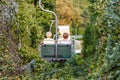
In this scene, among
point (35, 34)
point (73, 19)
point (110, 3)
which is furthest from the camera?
point (73, 19)

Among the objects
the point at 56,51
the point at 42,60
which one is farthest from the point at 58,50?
the point at 42,60

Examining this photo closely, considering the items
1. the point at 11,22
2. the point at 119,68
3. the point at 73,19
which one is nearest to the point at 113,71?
the point at 119,68

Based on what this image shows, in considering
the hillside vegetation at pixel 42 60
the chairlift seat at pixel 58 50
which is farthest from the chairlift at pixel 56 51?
the hillside vegetation at pixel 42 60

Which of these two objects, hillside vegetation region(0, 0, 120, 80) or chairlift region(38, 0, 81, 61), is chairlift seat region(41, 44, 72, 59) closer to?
chairlift region(38, 0, 81, 61)

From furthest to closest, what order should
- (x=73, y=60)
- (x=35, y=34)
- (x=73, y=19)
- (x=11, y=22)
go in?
(x=73, y=19) → (x=35, y=34) → (x=73, y=60) → (x=11, y=22)

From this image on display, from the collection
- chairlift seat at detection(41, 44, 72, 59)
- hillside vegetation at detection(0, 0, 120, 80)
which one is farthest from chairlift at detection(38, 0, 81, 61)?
hillside vegetation at detection(0, 0, 120, 80)

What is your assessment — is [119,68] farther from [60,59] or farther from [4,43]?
[60,59]

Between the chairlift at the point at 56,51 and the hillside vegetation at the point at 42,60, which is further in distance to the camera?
the chairlift at the point at 56,51

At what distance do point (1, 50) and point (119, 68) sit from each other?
4463mm

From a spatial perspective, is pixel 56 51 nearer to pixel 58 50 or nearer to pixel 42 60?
pixel 58 50

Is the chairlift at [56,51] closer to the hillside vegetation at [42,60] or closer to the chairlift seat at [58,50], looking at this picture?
the chairlift seat at [58,50]

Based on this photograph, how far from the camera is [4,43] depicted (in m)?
10.3

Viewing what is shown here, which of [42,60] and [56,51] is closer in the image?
[42,60]

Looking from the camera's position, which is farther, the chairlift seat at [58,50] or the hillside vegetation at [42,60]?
the chairlift seat at [58,50]
